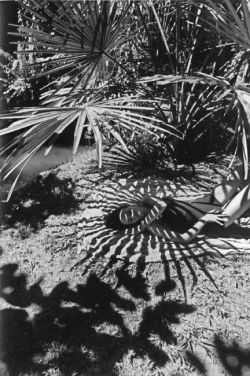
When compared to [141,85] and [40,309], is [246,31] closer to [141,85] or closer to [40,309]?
[141,85]

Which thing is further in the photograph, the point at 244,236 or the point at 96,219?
the point at 96,219

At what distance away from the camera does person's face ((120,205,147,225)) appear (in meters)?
3.15

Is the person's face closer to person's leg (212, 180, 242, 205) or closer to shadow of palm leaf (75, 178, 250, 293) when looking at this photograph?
shadow of palm leaf (75, 178, 250, 293)

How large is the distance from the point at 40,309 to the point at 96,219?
99 cm

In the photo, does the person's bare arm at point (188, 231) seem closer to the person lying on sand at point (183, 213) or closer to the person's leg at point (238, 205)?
the person lying on sand at point (183, 213)

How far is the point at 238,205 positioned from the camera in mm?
2963

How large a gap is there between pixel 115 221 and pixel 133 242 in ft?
1.00

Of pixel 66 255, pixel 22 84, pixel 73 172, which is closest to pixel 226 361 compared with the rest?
pixel 66 255

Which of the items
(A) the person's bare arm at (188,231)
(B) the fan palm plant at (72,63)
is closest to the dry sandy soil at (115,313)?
(A) the person's bare arm at (188,231)

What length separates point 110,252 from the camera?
A: 10.0 ft

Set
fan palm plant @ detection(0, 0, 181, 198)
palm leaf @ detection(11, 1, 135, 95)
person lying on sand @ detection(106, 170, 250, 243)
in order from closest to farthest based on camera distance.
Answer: fan palm plant @ detection(0, 0, 181, 198)
palm leaf @ detection(11, 1, 135, 95)
person lying on sand @ detection(106, 170, 250, 243)

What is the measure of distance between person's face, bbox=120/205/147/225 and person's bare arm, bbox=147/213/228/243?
11 cm

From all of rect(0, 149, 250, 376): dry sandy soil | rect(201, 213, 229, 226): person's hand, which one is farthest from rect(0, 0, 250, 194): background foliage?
rect(0, 149, 250, 376): dry sandy soil

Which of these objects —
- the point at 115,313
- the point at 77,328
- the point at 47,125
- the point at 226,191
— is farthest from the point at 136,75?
the point at 77,328
